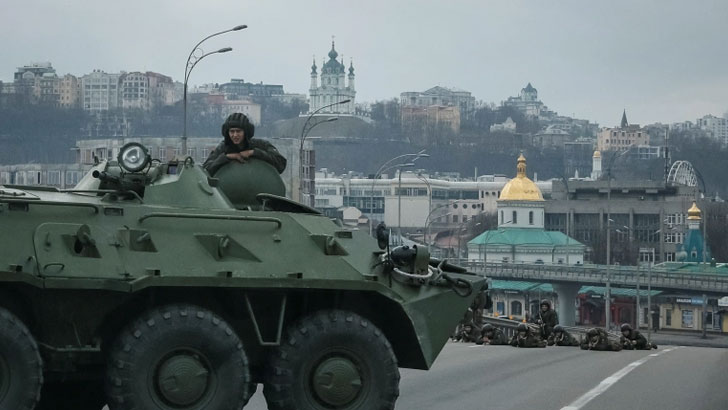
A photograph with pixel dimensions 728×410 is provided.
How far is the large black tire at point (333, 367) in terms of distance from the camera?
14.0m

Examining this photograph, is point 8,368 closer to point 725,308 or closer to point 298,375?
point 298,375

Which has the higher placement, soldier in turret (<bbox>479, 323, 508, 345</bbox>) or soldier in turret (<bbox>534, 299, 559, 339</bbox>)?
soldier in turret (<bbox>534, 299, 559, 339</bbox>)

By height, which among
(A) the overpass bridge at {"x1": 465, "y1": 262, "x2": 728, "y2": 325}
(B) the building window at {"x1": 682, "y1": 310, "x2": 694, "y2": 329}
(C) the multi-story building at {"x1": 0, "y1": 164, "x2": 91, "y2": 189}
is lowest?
(B) the building window at {"x1": 682, "y1": 310, "x2": 694, "y2": 329}

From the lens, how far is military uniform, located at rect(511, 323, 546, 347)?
115 feet

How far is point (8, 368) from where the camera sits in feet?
42.0

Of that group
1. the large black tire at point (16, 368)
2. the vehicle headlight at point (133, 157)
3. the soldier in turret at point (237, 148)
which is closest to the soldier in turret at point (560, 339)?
the soldier in turret at point (237, 148)

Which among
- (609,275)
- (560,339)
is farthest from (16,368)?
(609,275)

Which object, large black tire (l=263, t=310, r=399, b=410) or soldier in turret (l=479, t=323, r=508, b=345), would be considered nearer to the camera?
large black tire (l=263, t=310, r=399, b=410)

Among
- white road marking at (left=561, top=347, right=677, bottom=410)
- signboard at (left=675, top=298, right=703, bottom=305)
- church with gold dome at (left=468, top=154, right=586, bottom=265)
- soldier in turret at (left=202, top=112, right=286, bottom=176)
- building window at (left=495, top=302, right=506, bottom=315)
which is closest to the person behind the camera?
soldier in turret at (left=202, top=112, right=286, bottom=176)

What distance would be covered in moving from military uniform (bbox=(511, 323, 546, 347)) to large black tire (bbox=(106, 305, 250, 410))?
21538mm

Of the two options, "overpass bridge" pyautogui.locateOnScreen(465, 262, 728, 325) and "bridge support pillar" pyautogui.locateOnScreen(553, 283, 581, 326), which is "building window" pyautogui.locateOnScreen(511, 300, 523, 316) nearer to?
"overpass bridge" pyautogui.locateOnScreen(465, 262, 728, 325)

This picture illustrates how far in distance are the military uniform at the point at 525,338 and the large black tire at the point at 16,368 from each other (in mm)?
22601

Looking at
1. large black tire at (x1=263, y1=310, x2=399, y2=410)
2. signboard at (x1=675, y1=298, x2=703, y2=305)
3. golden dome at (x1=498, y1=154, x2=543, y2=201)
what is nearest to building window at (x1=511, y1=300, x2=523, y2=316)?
signboard at (x1=675, y1=298, x2=703, y2=305)

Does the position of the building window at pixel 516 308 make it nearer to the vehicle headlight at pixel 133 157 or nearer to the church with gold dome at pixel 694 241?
the church with gold dome at pixel 694 241
